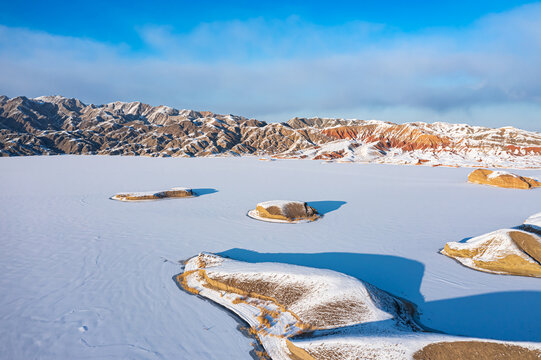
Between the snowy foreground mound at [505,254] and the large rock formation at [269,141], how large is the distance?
69.2 m

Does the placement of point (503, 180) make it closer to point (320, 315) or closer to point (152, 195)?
point (320, 315)

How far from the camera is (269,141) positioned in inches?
5044

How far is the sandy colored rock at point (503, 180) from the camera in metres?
29.6

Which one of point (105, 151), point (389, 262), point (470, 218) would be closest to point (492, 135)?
point (470, 218)

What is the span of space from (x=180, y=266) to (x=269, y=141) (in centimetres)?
12028

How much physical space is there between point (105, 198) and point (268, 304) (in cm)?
1872

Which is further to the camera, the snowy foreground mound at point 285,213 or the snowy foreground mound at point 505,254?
the snowy foreground mound at point 285,213

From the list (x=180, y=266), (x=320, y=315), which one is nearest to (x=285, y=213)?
(x=180, y=266)

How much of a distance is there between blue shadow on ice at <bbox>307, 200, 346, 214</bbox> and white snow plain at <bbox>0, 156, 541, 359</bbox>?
0.21 meters

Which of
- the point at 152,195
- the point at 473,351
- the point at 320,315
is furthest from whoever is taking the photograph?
the point at 152,195

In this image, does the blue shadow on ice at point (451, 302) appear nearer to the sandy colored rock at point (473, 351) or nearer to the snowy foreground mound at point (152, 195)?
the sandy colored rock at point (473, 351)

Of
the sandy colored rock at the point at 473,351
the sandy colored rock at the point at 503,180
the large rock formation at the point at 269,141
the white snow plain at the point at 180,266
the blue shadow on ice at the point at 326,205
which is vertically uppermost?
the large rock formation at the point at 269,141

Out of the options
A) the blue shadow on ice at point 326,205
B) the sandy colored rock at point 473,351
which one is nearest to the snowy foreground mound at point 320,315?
the sandy colored rock at point 473,351

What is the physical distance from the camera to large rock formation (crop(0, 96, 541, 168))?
85.7 m
